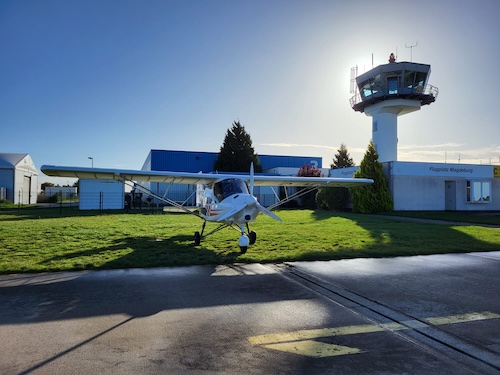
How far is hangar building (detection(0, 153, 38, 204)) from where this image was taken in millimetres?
44781

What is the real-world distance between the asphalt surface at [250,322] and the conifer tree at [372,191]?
62.8 ft

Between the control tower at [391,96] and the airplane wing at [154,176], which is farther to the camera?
the control tower at [391,96]

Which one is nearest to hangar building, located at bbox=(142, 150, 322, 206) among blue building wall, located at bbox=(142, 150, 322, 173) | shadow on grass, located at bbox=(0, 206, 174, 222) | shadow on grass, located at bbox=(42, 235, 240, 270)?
blue building wall, located at bbox=(142, 150, 322, 173)

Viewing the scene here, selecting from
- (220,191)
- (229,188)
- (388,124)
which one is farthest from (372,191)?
(229,188)

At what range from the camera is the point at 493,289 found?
21.8 ft

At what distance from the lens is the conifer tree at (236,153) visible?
45.8 m

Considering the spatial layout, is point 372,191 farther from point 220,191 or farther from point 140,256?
point 140,256

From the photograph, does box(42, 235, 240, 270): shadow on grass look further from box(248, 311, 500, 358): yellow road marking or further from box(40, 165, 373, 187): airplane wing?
box(248, 311, 500, 358): yellow road marking

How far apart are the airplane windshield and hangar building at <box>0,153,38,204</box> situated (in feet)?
131

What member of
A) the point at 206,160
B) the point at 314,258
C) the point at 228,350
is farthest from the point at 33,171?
the point at 228,350

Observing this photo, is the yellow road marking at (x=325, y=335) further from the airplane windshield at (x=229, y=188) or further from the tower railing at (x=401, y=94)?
the tower railing at (x=401, y=94)

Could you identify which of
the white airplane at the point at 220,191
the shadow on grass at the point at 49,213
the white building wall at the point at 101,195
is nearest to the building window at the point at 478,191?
the white airplane at the point at 220,191

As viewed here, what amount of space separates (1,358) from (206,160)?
44448mm

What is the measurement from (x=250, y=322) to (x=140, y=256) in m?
5.70
